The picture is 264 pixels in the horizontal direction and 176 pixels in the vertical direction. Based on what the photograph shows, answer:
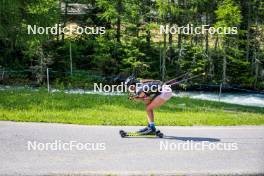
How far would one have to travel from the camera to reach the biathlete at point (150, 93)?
34.8 feet

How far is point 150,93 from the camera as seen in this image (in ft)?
35.7

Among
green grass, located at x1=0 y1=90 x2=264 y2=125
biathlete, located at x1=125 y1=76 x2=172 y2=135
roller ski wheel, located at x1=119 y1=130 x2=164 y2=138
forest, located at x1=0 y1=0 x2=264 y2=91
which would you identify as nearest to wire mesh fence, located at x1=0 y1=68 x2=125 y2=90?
forest, located at x1=0 y1=0 x2=264 y2=91

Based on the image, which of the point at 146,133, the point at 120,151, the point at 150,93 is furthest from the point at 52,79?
the point at 120,151

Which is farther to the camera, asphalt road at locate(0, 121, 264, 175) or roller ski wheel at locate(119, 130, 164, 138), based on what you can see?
roller ski wheel at locate(119, 130, 164, 138)

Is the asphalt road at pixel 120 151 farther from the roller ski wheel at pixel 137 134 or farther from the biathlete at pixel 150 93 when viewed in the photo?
the biathlete at pixel 150 93

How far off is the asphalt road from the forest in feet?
85.9

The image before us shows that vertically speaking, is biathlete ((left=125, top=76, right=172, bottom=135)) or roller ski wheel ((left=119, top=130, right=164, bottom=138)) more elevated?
biathlete ((left=125, top=76, right=172, bottom=135))

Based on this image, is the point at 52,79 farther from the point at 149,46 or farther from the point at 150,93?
the point at 150,93

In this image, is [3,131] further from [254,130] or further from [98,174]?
[254,130]

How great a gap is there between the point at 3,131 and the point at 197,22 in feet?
108

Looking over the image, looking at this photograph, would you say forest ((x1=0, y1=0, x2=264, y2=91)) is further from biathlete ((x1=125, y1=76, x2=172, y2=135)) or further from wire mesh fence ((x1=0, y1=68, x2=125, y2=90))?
biathlete ((x1=125, y1=76, x2=172, y2=135))

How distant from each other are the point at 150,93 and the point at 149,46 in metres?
30.7

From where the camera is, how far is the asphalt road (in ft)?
28.5

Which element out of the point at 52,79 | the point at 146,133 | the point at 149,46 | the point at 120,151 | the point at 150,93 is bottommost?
the point at 52,79
